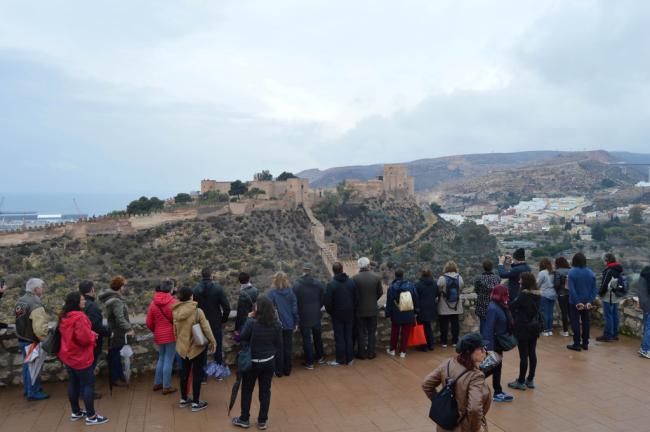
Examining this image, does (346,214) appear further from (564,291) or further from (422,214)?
(564,291)

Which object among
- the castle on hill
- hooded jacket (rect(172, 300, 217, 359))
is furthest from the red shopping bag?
the castle on hill

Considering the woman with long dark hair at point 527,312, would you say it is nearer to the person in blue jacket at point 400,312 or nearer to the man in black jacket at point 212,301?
the person in blue jacket at point 400,312

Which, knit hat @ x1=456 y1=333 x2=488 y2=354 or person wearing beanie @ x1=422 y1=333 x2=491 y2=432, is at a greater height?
knit hat @ x1=456 y1=333 x2=488 y2=354

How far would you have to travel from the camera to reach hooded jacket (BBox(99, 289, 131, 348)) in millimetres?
5244

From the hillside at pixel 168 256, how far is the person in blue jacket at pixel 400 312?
24.0m

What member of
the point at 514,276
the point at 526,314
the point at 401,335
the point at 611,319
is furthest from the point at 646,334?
the point at 401,335

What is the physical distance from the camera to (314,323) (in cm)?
614

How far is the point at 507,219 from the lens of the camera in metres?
80.0

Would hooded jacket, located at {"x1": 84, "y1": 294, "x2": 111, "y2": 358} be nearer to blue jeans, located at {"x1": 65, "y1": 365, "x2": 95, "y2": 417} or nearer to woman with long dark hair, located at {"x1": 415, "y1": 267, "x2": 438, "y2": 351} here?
blue jeans, located at {"x1": 65, "y1": 365, "x2": 95, "y2": 417}

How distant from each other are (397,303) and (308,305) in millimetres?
1208

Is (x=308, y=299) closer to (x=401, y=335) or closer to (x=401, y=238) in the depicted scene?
(x=401, y=335)

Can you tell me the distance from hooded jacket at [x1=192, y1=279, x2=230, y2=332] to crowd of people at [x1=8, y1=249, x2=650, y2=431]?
1 centimetres

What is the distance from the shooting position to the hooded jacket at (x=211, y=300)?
5613 millimetres

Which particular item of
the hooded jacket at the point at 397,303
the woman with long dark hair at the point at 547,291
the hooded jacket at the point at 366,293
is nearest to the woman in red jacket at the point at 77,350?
the hooded jacket at the point at 366,293
